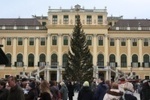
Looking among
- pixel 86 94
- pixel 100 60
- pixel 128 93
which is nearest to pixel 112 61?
pixel 100 60

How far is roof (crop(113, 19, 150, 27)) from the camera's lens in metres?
58.0

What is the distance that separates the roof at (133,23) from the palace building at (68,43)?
0.54 metres

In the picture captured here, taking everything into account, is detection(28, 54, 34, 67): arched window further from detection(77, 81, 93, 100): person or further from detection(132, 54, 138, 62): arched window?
detection(77, 81, 93, 100): person

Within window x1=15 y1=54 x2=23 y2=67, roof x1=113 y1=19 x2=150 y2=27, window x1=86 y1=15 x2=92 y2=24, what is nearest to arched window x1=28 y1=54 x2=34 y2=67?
window x1=15 y1=54 x2=23 y2=67

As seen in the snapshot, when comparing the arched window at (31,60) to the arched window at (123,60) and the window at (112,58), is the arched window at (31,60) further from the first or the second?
the arched window at (123,60)

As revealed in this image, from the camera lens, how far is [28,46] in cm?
5712

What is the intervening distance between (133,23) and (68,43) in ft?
36.0

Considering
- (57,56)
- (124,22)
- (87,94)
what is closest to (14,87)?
(87,94)

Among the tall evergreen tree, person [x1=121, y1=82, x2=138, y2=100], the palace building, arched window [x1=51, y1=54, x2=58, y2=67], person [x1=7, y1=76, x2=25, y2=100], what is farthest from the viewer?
the palace building

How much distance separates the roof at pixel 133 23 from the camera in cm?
5797

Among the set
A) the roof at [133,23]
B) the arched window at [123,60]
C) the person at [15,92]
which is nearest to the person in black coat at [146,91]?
the person at [15,92]

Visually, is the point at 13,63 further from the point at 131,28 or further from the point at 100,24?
the point at 131,28

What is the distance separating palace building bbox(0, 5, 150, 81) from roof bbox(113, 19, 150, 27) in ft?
1.79

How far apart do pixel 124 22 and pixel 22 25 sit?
16036mm
